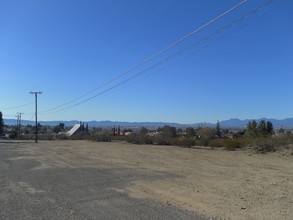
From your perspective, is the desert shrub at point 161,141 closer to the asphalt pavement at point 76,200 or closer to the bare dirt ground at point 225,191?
the bare dirt ground at point 225,191

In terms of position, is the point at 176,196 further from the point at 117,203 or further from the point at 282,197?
the point at 282,197

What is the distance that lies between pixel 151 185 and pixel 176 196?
9.21ft

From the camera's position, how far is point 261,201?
1252cm

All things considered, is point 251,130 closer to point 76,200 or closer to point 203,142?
point 203,142

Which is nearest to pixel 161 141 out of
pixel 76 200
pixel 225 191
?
pixel 225 191

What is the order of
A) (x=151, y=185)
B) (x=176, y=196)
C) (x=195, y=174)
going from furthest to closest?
(x=195, y=174)
(x=151, y=185)
(x=176, y=196)

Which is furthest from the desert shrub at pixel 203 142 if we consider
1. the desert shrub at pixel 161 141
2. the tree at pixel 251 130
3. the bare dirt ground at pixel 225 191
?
the bare dirt ground at pixel 225 191

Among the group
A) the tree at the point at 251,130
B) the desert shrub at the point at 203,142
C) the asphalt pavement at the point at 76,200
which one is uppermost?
the tree at the point at 251,130

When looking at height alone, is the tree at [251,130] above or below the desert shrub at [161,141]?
above

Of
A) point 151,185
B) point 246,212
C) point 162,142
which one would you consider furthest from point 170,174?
point 162,142

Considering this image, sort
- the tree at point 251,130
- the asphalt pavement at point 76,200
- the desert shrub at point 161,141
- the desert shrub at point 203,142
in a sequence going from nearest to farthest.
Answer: the asphalt pavement at point 76,200 < the desert shrub at point 203,142 < the desert shrub at point 161,141 < the tree at point 251,130

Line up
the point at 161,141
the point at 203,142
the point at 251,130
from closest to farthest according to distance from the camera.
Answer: the point at 203,142, the point at 161,141, the point at 251,130

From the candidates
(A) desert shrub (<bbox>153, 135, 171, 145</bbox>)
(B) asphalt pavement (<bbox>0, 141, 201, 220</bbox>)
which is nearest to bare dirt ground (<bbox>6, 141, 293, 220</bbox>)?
(B) asphalt pavement (<bbox>0, 141, 201, 220</bbox>)

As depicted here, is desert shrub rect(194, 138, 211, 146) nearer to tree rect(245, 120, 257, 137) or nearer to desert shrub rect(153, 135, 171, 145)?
desert shrub rect(153, 135, 171, 145)
